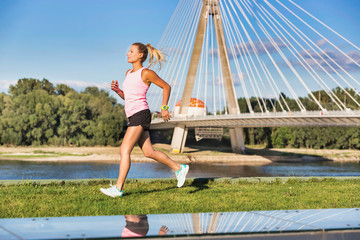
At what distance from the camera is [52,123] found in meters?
53.9

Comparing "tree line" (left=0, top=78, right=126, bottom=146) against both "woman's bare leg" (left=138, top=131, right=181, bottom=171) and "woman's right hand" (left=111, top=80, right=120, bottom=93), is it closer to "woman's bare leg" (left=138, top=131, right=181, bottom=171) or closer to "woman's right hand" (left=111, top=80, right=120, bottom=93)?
"woman's right hand" (left=111, top=80, right=120, bottom=93)

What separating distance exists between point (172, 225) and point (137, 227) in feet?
0.82

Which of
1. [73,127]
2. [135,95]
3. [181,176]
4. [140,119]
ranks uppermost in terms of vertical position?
[135,95]

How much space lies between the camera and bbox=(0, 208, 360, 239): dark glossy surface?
2.51m

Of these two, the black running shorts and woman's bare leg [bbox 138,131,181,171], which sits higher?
the black running shorts

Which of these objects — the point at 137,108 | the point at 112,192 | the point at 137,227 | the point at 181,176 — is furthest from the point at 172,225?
the point at 181,176

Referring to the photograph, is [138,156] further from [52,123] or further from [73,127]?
[52,123]

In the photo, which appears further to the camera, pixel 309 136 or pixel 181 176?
pixel 309 136

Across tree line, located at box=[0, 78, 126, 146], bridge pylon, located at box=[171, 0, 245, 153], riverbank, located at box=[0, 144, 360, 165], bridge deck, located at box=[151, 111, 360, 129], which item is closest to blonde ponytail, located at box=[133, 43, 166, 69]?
bridge deck, located at box=[151, 111, 360, 129]

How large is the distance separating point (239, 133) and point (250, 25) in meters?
17.8

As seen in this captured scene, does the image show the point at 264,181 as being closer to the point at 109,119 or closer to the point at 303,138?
the point at 109,119

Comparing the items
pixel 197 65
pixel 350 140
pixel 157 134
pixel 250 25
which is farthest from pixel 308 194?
pixel 157 134

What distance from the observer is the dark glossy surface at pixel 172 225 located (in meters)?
2.51

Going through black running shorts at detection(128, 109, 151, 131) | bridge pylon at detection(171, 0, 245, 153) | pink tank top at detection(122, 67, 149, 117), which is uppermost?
bridge pylon at detection(171, 0, 245, 153)
